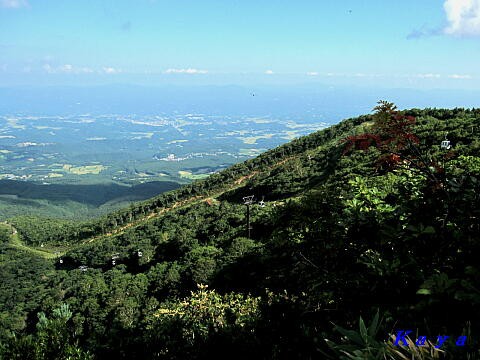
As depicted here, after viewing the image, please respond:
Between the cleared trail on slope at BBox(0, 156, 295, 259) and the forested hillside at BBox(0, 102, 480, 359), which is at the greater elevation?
the forested hillside at BBox(0, 102, 480, 359)

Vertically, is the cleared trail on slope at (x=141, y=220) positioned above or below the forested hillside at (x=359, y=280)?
below

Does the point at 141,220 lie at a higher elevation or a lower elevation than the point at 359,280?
lower

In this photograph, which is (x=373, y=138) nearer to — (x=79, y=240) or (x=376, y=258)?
(x=376, y=258)

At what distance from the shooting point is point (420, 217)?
413 cm

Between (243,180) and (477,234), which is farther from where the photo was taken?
(243,180)

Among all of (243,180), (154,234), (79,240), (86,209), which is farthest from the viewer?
(86,209)

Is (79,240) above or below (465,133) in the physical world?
below

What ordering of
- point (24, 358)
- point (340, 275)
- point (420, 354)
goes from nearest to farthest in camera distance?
point (420, 354) → point (340, 275) → point (24, 358)

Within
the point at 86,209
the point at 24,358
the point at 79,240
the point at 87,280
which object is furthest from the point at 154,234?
the point at 86,209

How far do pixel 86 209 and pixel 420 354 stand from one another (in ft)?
692

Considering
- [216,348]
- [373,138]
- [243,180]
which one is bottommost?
[243,180]

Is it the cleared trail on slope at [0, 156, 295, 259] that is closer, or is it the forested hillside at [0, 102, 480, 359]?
the forested hillside at [0, 102, 480, 359]

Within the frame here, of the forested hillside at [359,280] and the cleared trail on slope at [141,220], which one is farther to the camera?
the cleared trail on slope at [141,220]

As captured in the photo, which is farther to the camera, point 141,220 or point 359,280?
point 141,220
